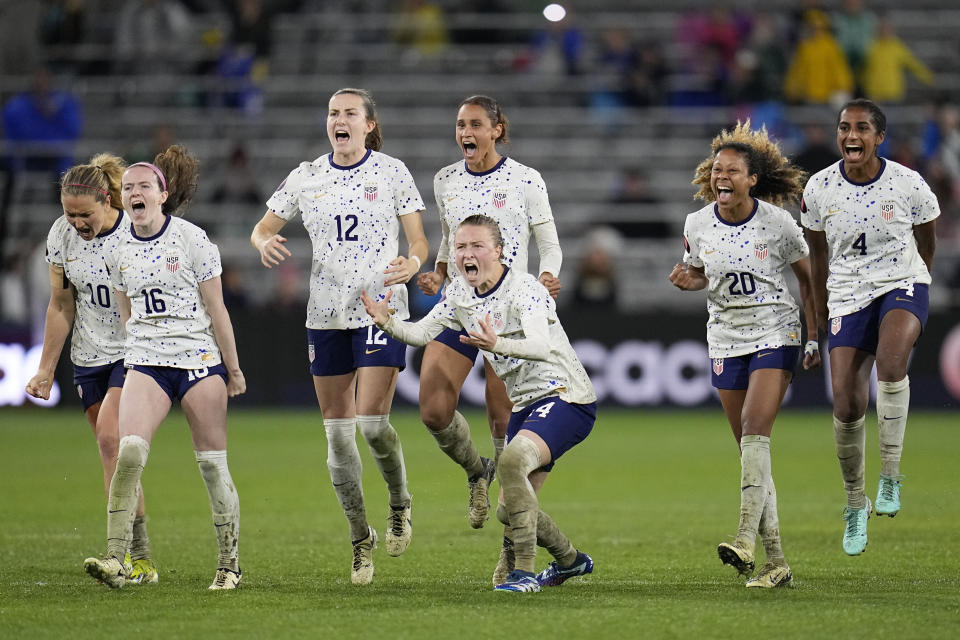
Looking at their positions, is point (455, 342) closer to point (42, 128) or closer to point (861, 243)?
point (861, 243)

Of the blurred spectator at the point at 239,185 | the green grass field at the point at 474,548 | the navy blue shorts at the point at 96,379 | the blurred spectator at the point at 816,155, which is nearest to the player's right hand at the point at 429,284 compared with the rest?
the green grass field at the point at 474,548

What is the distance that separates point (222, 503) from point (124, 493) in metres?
0.60

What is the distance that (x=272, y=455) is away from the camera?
16.1 m

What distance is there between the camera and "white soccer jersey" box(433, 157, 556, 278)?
898cm

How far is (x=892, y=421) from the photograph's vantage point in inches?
346

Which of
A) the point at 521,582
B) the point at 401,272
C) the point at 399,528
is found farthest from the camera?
the point at 399,528

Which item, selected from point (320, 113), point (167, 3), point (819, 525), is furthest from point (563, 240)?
point (819, 525)

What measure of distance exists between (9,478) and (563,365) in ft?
26.7

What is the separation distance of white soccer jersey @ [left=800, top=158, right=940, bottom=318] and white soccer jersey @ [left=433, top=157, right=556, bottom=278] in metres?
1.75

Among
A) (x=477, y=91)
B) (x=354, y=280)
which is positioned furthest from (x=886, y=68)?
(x=354, y=280)

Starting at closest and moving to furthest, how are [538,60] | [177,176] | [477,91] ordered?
[177,176] → [477,91] → [538,60]

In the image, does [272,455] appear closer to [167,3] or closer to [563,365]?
[563,365]

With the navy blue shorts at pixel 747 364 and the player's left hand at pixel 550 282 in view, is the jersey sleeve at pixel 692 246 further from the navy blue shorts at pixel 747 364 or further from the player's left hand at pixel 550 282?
the player's left hand at pixel 550 282

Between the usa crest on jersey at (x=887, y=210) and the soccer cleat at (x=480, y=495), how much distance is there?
292cm
